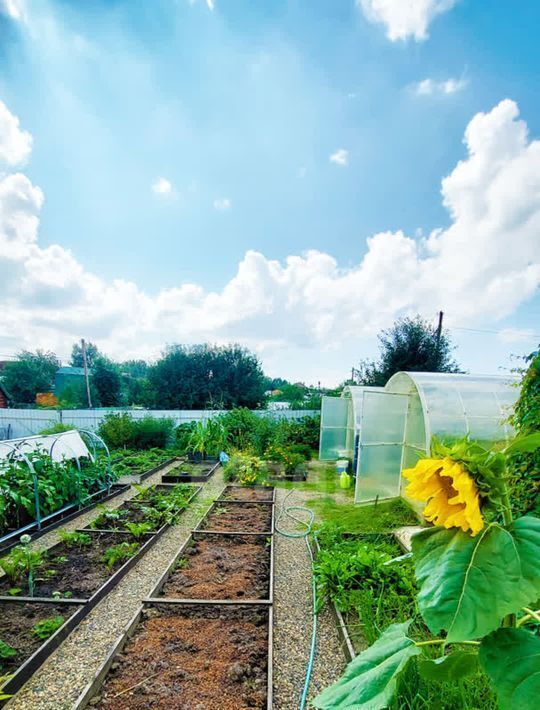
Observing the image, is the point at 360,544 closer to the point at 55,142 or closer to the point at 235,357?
the point at 55,142

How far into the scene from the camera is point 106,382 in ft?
58.2

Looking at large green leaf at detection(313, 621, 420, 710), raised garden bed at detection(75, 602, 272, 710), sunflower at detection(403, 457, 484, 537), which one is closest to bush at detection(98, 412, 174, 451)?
raised garden bed at detection(75, 602, 272, 710)

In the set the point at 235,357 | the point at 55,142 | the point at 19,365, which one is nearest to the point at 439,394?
the point at 55,142

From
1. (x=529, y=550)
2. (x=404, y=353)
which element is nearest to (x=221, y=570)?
(x=529, y=550)

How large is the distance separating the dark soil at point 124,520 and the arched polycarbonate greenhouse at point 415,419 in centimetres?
323

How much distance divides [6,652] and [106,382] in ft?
55.5

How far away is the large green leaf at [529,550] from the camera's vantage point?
0.51 meters

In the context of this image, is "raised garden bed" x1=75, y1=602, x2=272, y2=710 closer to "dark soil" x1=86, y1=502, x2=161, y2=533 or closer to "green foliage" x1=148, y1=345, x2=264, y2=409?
"dark soil" x1=86, y1=502, x2=161, y2=533

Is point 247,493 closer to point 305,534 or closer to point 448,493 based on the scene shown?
point 305,534

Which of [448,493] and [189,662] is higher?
[448,493]

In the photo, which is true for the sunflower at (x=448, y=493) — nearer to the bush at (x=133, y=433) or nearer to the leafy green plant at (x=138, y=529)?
the leafy green plant at (x=138, y=529)

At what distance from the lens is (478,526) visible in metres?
0.56

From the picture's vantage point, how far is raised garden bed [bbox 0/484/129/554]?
3956 mm

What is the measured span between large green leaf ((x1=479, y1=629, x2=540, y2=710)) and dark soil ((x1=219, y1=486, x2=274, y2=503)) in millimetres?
5304
